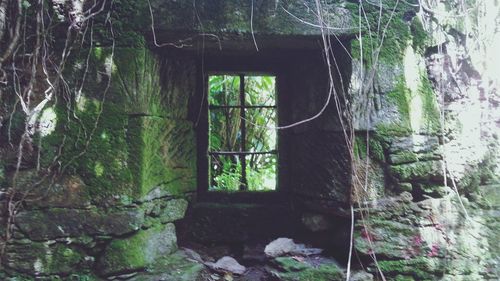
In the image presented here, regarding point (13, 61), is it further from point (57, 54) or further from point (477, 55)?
point (477, 55)

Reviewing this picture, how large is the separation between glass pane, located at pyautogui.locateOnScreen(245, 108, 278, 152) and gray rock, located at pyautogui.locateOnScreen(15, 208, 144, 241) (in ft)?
6.61

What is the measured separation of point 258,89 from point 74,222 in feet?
7.78

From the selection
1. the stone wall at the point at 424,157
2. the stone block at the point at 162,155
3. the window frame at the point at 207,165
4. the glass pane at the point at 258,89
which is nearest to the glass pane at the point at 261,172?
the glass pane at the point at 258,89

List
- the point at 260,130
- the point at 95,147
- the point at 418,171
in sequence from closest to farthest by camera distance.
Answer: the point at 95,147 < the point at 418,171 < the point at 260,130

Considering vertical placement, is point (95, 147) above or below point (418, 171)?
above

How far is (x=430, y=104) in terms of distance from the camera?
215cm

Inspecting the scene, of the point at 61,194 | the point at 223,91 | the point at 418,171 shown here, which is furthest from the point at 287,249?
the point at 223,91

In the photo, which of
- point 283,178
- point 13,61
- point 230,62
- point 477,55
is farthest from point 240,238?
point 477,55

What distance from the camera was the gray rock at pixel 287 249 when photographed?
2.23 m

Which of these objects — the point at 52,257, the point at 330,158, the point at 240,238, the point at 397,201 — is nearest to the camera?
the point at 52,257

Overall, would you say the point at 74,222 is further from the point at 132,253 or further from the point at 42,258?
the point at 132,253

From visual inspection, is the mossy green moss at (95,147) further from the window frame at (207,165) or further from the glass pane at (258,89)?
the glass pane at (258,89)

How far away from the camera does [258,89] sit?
3.90 metres

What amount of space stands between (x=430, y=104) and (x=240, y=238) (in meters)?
1.41
